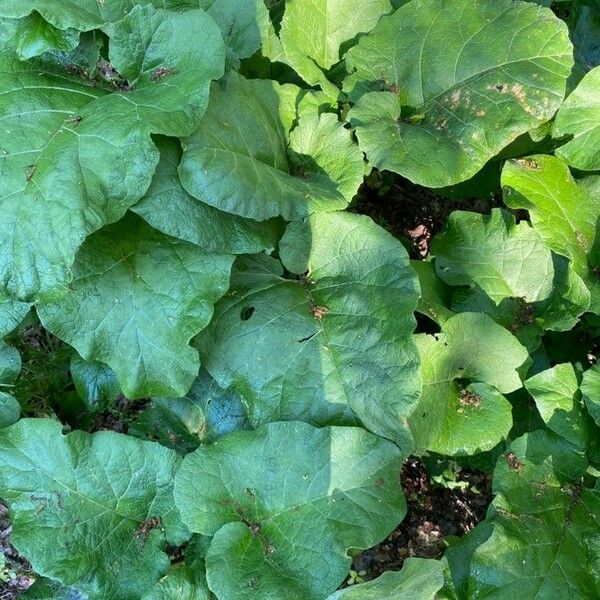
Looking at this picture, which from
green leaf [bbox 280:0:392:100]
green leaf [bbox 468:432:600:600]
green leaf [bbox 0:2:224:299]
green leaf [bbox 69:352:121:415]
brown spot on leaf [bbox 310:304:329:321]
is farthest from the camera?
green leaf [bbox 69:352:121:415]

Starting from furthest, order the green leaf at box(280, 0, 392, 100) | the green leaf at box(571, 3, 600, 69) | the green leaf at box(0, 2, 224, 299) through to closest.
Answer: the green leaf at box(571, 3, 600, 69)
the green leaf at box(280, 0, 392, 100)
the green leaf at box(0, 2, 224, 299)

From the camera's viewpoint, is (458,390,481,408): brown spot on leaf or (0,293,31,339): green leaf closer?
(0,293,31,339): green leaf

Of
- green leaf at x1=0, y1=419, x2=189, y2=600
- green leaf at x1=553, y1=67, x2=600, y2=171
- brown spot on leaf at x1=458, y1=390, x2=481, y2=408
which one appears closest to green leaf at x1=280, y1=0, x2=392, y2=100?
green leaf at x1=553, y1=67, x2=600, y2=171

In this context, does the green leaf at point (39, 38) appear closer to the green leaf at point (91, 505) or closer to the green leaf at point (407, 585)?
the green leaf at point (91, 505)

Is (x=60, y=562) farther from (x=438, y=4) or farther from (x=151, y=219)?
(x=438, y=4)

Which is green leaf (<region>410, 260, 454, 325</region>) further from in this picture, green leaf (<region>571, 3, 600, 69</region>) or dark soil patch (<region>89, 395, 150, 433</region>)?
dark soil patch (<region>89, 395, 150, 433</region>)

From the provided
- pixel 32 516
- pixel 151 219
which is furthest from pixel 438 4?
pixel 32 516

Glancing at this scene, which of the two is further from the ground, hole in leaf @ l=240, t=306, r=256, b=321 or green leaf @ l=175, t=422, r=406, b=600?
hole in leaf @ l=240, t=306, r=256, b=321

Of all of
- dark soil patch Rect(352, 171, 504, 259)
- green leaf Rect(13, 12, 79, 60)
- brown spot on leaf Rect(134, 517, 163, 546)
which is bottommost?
brown spot on leaf Rect(134, 517, 163, 546)
